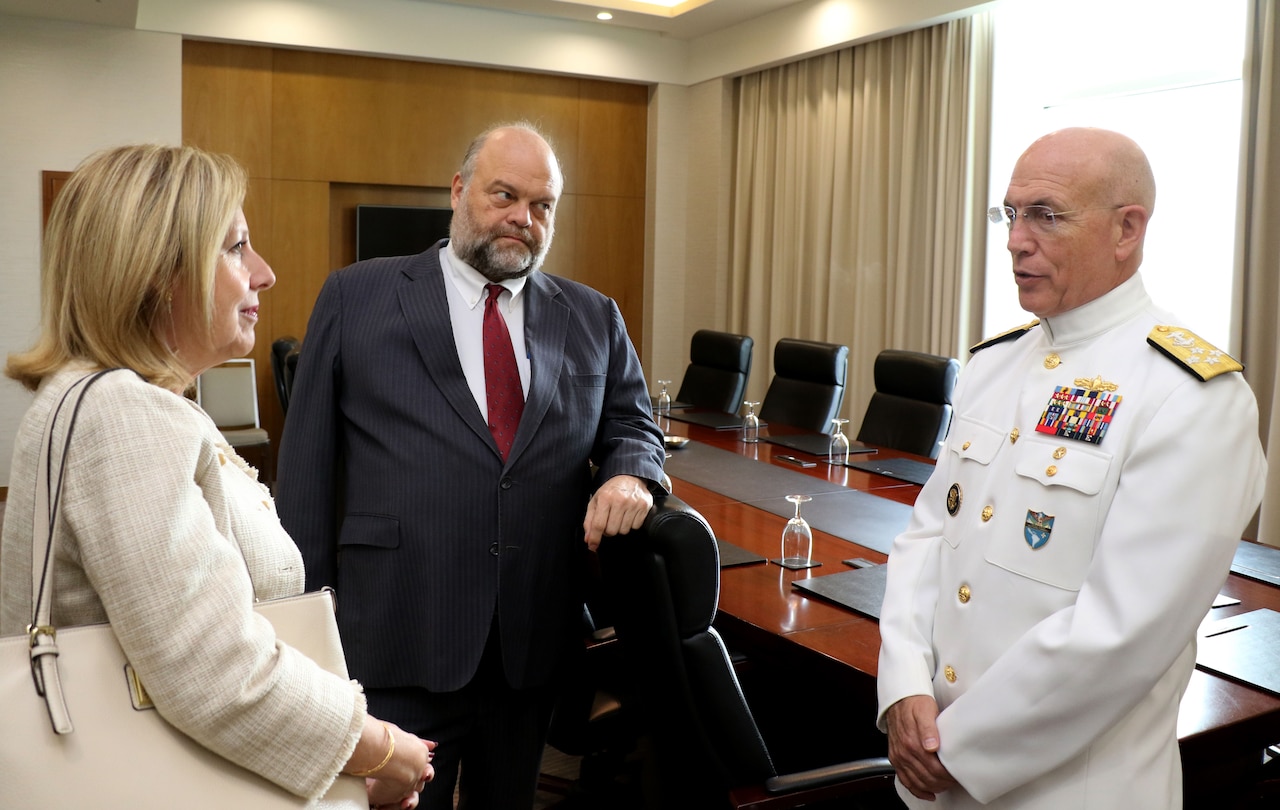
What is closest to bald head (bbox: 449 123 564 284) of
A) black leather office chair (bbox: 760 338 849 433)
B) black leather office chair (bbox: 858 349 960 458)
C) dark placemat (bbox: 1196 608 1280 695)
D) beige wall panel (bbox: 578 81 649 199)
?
dark placemat (bbox: 1196 608 1280 695)

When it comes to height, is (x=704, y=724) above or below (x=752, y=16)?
below

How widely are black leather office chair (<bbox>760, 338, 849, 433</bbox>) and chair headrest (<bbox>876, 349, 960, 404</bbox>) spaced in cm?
22

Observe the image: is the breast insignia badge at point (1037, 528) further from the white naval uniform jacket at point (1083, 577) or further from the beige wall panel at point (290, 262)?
the beige wall panel at point (290, 262)

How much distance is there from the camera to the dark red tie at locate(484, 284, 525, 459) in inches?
78.0

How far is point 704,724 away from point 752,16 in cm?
694

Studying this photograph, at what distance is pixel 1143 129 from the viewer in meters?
5.62

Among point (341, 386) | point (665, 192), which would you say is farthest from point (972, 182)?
point (341, 386)

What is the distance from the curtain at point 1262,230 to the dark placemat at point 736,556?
10.6ft

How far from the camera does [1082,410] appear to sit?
155 cm

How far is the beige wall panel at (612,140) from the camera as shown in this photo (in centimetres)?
841

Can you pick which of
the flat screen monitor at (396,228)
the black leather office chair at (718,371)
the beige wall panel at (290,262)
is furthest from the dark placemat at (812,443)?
the beige wall panel at (290,262)

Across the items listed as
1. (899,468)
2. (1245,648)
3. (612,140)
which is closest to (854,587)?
(1245,648)

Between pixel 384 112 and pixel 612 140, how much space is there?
6.18ft

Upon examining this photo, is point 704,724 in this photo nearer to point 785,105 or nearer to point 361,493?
point 361,493
